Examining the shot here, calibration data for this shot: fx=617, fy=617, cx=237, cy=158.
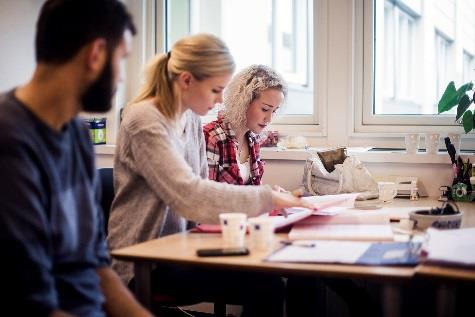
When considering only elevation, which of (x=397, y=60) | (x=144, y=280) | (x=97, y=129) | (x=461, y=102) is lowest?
(x=144, y=280)

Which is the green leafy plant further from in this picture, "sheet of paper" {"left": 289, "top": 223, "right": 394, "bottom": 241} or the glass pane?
"sheet of paper" {"left": 289, "top": 223, "right": 394, "bottom": 241}

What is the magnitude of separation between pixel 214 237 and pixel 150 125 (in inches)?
14.5

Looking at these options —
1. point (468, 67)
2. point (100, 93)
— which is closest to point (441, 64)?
point (468, 67)

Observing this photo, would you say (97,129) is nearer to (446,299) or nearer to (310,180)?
(310,180)

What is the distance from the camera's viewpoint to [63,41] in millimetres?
1134

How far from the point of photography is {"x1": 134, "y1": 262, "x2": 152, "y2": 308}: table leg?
1515 millimetres

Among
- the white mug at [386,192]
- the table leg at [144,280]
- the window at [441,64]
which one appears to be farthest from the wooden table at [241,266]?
the window at [441,64]

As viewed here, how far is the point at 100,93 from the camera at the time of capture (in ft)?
3.86

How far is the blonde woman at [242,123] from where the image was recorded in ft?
8.09

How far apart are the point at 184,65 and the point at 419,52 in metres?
1.66

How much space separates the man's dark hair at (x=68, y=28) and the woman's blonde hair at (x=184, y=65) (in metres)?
0.69

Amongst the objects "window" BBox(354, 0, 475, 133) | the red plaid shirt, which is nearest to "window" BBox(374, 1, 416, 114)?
"window" BBox(354, 0, 475, 133)

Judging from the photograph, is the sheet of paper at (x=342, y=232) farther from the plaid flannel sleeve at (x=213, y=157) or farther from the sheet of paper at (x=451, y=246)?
the plaid flannel sleeve at (x=213, y=157)

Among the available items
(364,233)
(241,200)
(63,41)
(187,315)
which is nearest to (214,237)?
(241,200)
